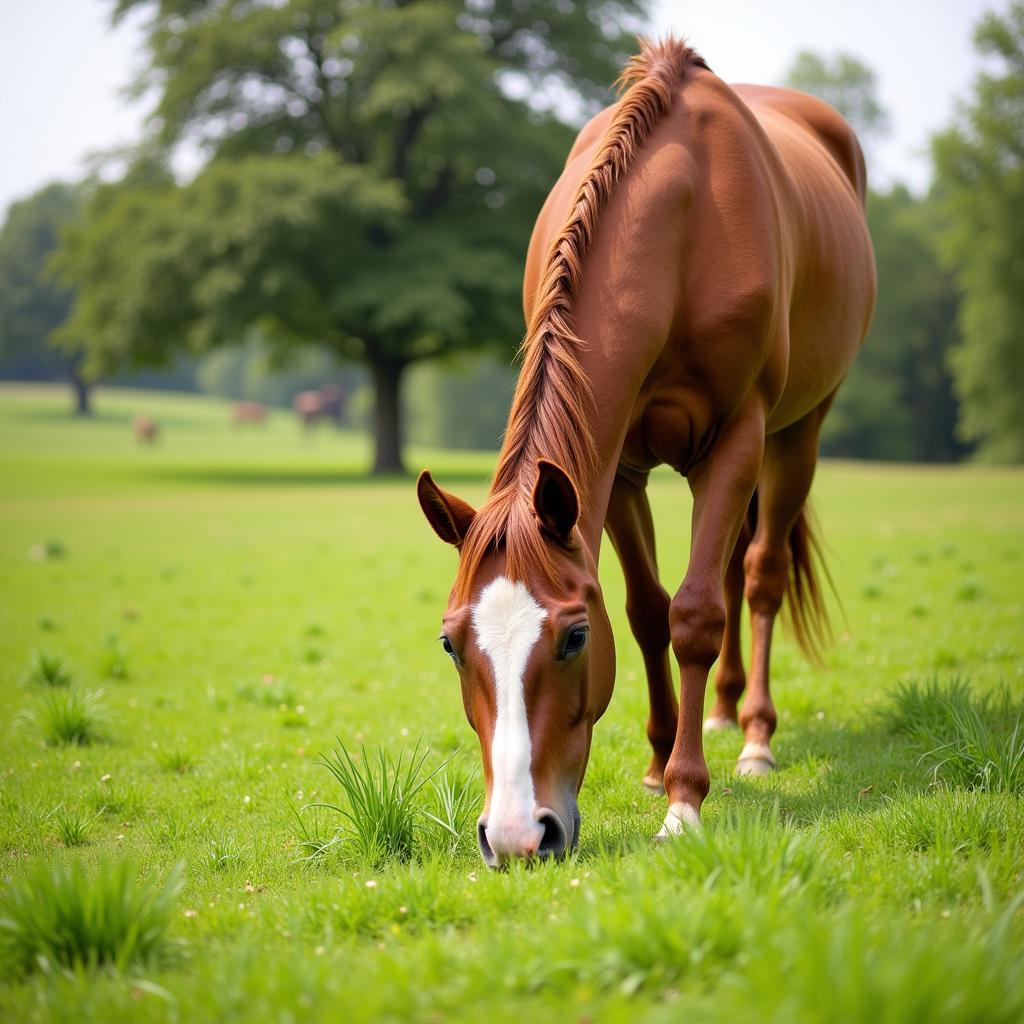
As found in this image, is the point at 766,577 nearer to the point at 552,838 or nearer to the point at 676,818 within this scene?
the point at 676,818

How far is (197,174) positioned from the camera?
96.0 feet

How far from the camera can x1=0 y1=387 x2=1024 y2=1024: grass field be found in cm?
224

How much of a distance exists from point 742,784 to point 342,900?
2108mm

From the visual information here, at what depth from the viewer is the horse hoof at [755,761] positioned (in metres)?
4.64

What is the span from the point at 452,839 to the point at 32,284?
229 ft

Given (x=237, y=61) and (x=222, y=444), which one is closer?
(x=237, y=61)

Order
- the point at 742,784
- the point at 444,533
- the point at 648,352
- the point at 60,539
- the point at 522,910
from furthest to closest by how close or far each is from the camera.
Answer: the point at 60,539, the point at 742,784, the point at 648,352, the point at 444,533, the point at 522,910

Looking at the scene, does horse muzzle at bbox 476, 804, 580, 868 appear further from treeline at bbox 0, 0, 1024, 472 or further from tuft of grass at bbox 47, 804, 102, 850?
treeline at bbox 0, 0, 1024, 472

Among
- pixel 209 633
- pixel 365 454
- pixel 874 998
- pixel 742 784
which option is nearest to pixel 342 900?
pixel 874 998

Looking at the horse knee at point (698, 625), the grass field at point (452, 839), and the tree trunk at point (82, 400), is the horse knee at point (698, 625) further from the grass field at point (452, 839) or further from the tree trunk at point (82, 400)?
the tree trunk at point (82, 400)

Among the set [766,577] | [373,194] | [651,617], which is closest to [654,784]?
[651,617]

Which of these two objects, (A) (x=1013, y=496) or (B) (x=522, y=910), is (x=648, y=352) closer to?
(B) (x=522, y=910)

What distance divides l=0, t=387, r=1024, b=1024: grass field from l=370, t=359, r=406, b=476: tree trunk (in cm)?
1983

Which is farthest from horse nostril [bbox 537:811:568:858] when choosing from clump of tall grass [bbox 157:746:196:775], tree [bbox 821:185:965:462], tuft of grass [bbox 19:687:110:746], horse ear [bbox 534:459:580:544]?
tree [bbox 821:185:965:462]
